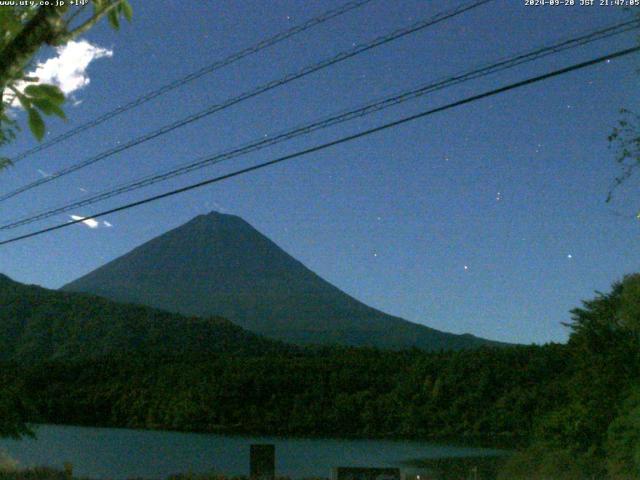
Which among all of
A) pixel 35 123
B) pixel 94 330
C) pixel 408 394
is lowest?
pixel 35 123

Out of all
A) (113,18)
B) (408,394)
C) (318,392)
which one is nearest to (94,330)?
(318,392)

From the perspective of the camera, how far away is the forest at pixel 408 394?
19.4m

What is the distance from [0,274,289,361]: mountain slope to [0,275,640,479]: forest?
1057 centimetres

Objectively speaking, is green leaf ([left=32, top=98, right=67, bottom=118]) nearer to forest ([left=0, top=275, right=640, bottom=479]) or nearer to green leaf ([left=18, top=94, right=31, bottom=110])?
green leaf ([left=18, top=94, right=31, bottom=110])

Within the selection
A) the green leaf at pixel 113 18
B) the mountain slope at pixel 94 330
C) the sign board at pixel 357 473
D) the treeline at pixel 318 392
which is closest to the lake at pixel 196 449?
the treeline at pixel 318 392

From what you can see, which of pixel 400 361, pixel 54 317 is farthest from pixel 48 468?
pixel 54 317

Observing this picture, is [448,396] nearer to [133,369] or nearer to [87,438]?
[87,438]

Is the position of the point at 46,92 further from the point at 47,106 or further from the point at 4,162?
the point at 4,162

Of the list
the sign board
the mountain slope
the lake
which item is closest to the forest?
the lake

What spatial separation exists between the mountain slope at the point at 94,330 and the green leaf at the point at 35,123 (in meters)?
56.9

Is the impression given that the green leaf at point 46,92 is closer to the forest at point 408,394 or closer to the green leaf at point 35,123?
the green leaf at point 35,123

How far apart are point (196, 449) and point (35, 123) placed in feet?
109

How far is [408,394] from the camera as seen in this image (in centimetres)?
3734

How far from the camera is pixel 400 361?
137 ft
